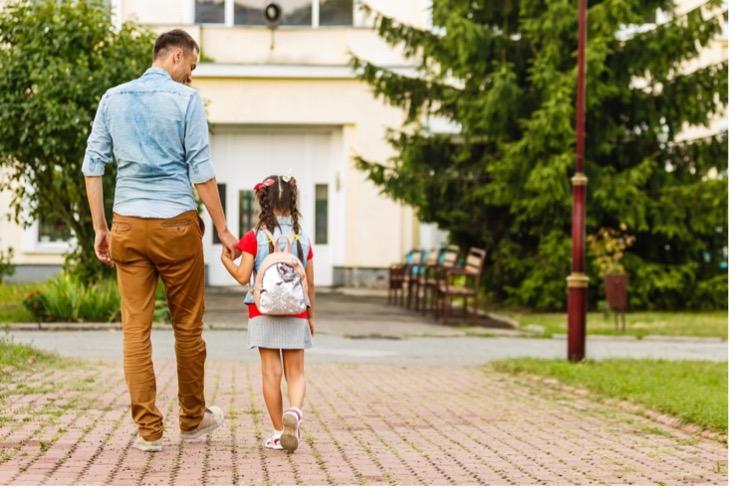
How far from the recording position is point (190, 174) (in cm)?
797

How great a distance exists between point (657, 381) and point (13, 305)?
12.0 m

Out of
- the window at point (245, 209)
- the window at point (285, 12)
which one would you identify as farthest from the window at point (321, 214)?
the window at point (285, 12)

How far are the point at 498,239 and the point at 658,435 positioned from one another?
16.2m

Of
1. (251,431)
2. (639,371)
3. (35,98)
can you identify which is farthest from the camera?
(35,98)

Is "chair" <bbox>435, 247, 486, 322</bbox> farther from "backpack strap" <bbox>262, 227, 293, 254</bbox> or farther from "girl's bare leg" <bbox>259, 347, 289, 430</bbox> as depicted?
"backpack strap" <bbox>262, 227, 293, 254</bbox>

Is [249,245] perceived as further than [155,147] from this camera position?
Yes

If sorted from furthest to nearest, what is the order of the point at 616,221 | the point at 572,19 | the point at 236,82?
the point at 236,82
the point at 616,221
the point at 572,19

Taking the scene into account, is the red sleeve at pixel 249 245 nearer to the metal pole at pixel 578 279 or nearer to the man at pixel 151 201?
the man at pixel 151 201

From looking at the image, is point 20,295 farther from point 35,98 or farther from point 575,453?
point 575,453

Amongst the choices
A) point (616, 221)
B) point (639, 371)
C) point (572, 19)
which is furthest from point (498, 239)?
point (639, 371)

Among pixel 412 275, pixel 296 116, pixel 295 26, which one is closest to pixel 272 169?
pixel 296 116

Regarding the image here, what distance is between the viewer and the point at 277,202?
27.1 ft

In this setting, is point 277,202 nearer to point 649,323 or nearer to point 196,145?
point 196,145

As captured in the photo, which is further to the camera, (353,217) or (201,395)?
(353,217)
